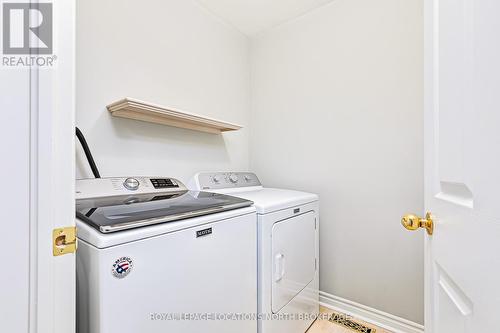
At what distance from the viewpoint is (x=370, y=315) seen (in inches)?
68.7

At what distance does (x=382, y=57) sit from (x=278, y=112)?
0.96 meters

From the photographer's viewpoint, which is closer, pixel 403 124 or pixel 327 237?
pixel 403 124

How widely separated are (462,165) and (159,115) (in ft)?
5.03

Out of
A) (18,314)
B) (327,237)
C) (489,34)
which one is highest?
(489,34)

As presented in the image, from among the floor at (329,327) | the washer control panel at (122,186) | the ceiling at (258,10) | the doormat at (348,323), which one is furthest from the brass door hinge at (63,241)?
the ceiling at (258,10)

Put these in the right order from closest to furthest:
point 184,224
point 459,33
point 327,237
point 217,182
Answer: point 459,33, point 184,224, point 217,182, point 327,237

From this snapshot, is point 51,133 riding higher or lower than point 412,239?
higher

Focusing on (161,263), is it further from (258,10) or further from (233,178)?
(258,10)

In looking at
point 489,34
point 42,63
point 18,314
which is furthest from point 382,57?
point 18,314

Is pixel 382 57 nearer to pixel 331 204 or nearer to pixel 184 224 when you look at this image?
pixel 331 204

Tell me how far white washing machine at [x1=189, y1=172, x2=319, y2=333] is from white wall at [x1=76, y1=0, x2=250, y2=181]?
35cm

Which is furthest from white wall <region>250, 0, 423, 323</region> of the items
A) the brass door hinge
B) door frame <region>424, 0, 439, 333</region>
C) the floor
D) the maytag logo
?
the brass door hinge

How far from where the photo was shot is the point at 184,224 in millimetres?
904

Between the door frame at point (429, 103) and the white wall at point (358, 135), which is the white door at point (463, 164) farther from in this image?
the white wall at point (358, 135)
